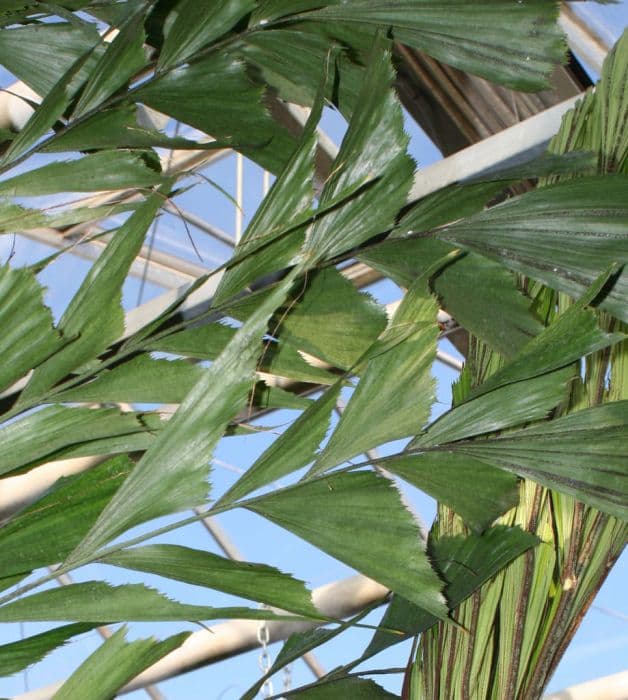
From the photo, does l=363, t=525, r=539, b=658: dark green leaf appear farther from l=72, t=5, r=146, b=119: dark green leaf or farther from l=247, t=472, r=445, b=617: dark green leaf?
l=72, t=5, r=146, b=119: dark green leaf

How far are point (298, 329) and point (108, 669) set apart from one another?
0.17 meters

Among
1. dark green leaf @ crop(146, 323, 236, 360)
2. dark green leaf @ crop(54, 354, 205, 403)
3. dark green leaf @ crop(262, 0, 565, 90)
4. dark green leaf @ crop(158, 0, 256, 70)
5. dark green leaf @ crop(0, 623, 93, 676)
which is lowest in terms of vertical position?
dark green leaf @ crop(0, 623, 93, 676)

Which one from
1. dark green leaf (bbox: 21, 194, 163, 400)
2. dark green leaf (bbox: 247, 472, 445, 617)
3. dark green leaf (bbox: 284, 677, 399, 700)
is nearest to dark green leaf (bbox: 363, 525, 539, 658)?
dark green leaf (bbox: 284, 677, 399, 700)

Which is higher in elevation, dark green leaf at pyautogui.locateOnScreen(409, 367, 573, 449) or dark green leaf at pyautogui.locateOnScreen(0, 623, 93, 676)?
dark green leaf at pyautogui.locateOnScreen(409, 367, 573, 449)

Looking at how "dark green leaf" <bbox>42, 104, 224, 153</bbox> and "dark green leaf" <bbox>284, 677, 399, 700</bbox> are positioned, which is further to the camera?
"dark green leaf" <bbox>284, 677, 399, 700</bbox>

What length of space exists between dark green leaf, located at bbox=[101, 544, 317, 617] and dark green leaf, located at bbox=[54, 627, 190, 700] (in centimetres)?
4

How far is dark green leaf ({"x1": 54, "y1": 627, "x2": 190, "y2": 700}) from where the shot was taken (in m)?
0.38

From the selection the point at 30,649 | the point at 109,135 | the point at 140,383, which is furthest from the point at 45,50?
the point at 30,649

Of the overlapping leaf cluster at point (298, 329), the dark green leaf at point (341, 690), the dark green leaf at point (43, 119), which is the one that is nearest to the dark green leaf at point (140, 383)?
the overlapping leaf cluster at point (298, 329)

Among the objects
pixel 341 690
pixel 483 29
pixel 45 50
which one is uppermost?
pixel 45 50

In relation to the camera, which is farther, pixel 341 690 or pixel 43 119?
pixel 341 690

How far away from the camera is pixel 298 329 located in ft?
1.42

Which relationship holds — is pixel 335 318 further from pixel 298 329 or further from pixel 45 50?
pixel 45 50

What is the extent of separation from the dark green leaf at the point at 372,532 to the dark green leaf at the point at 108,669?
8cm
